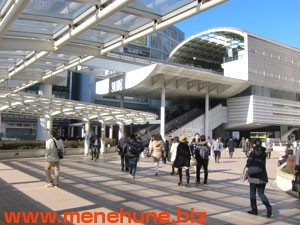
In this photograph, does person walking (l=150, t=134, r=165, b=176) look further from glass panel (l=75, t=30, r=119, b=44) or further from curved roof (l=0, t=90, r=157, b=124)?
curved roof (l=0, t=90, r=157, b=124)

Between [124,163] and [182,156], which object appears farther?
[124,163]

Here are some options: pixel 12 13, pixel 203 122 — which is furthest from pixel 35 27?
pixel 203 122

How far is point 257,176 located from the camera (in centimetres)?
684

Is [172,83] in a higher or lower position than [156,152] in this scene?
higher

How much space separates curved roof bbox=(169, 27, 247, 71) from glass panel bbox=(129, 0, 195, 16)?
4387cm

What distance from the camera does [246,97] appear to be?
50875 millimetres

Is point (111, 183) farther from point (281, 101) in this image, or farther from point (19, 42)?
point (281, 101)

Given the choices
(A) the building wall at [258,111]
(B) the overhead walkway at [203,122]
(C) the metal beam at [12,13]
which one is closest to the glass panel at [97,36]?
(C) the metal beam at [12,13]

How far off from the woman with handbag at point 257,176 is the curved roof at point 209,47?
44.4 metres

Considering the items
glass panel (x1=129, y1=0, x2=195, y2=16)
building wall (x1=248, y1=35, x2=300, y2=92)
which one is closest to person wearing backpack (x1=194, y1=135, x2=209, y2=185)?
glass panel (x1=129, y1=0, x2=195, y2=16)

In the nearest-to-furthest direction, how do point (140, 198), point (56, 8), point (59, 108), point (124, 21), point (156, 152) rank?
point (56, 8) < point (124, 21) < point (140, 198) < point (156, 152) < point (59, 108)

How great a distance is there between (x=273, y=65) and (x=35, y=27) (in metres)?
49.6

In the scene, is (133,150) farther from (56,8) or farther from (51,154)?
(56,8)

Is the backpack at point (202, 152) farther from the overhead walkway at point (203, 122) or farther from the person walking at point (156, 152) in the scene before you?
the overhead walkway at point (203, 122)
